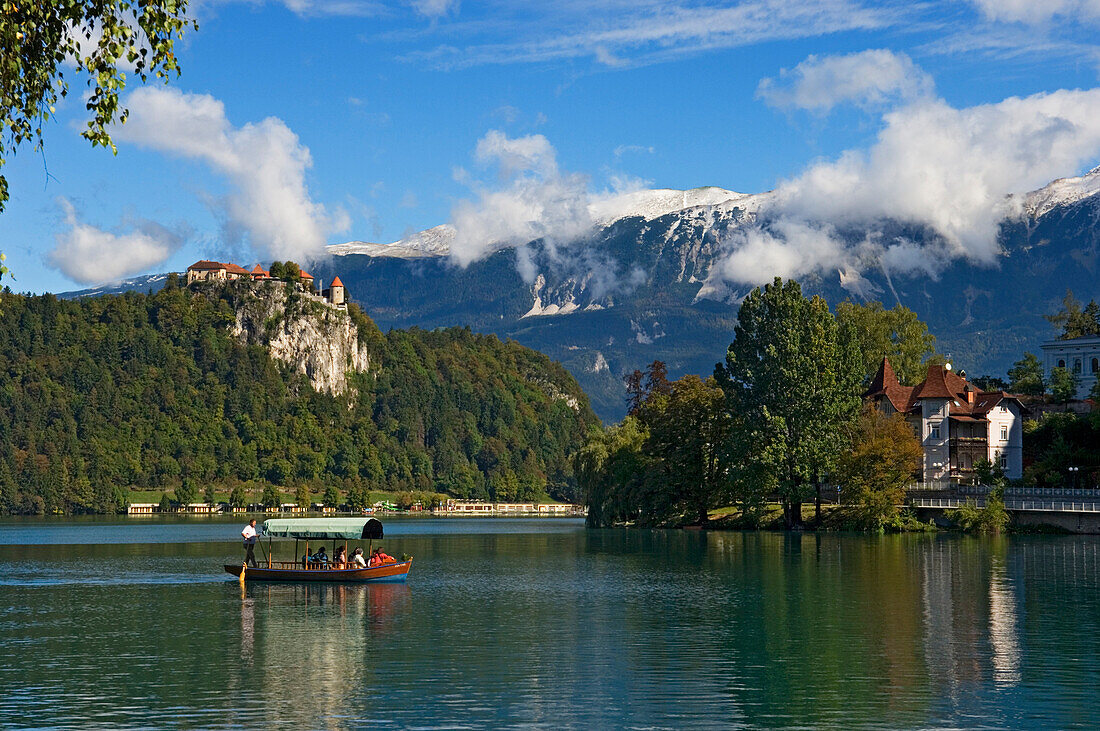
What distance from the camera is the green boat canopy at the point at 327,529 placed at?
7662 cm

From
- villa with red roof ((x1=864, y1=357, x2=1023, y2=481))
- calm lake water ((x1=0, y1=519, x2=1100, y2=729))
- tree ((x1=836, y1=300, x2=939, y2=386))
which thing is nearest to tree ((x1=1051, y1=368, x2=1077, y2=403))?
tree ((x1=836, y1=300, x2=939, y2=386))

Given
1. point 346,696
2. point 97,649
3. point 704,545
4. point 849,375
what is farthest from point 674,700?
point 849,375

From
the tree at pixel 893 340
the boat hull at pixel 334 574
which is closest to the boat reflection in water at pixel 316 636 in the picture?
the boat hull at pixel 334 574

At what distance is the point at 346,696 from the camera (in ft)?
122

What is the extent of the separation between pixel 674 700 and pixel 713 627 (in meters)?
16.0

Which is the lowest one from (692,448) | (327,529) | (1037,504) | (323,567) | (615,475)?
(323,567)

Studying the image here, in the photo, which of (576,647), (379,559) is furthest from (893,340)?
(576,647)

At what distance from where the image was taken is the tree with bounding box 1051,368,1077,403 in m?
167

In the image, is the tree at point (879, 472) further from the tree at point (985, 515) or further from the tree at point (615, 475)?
the tree at point (615, 475)

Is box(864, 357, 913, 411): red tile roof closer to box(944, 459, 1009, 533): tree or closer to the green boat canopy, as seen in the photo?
box(944, 459, 1009, 533): tree

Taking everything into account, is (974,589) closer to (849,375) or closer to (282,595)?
(282,595)

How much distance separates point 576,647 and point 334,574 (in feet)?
97.6

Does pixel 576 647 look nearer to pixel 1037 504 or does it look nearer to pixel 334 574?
pixel 334 574

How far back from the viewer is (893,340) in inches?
7032
